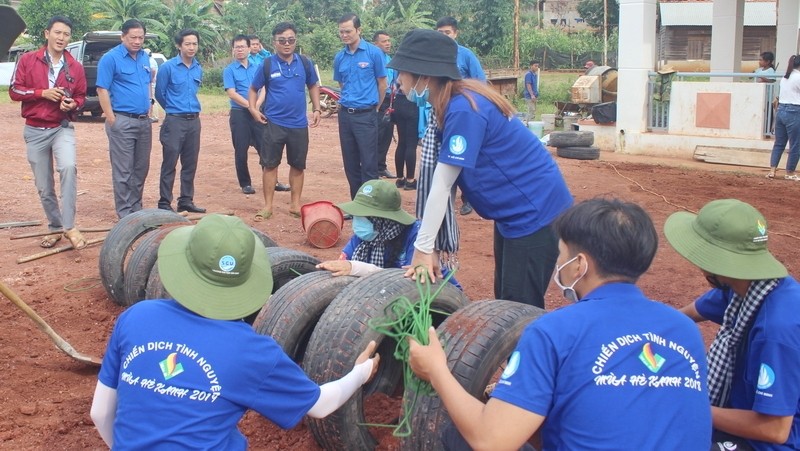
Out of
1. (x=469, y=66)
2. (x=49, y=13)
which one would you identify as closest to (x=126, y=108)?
(x=469, y=66)

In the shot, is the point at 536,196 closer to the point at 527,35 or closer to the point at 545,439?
the point at 545,439

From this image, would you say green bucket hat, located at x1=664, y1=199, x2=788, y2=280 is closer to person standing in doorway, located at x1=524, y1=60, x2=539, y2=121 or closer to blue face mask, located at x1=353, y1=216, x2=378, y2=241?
blue face mask, located at x1=353, y1=216, x2=378, y2=241

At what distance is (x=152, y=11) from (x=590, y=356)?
3887 centimetres

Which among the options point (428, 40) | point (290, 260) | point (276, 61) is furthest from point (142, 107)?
point (428, 40)

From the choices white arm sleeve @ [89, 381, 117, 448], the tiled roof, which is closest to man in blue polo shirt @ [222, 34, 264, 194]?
white arm sleeve @ [89, 381, 117, 448]

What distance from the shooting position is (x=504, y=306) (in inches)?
141

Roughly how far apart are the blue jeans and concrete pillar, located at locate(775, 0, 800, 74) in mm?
5516

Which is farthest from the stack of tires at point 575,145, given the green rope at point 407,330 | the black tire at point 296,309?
the green rope at point 407,330

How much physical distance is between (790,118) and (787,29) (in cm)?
648

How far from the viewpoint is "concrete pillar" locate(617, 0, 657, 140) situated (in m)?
14.4

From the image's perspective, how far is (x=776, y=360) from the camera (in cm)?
267

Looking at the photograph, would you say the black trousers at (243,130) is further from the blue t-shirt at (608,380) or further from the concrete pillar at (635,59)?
the blue t-shirt at (608,380)

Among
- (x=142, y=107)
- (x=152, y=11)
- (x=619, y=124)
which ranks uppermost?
(x=152, y=11)

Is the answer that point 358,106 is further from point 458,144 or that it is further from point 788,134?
point 788,134
